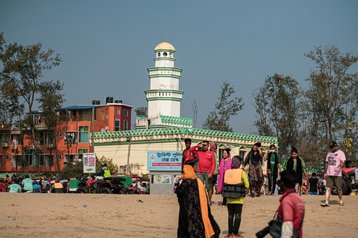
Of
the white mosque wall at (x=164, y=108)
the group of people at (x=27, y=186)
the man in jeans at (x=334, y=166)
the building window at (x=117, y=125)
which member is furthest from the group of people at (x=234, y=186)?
the building window at (x=117, y=125)

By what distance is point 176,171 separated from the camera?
3641cm

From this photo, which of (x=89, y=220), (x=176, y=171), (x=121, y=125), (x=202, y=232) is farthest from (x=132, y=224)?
(x=121, y=125)

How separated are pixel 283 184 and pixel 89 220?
921 centimetres

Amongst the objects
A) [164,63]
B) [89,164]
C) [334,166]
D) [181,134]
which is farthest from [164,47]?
[334,166]

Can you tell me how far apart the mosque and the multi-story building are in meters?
3.63

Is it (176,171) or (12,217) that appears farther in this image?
(176,171)

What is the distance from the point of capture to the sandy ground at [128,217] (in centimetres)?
1602

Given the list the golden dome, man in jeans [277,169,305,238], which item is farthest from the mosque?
man in jeans [277,169,305,238]

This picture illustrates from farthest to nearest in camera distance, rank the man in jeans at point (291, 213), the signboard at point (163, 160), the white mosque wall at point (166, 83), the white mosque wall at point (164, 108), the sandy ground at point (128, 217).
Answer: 1. the white mosque wall at point (166, 83)
2. the white mosque wall at point (164, 108)
3. the signboard at point (163, 160)
4. the sandy ground at point (128, 217)
5. the man in jeans at point (291, 213)

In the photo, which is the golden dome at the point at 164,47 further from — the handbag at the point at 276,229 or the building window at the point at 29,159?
the handbag at the point at 276,229

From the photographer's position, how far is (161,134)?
63.4m

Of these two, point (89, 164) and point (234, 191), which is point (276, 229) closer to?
point (234, 191)

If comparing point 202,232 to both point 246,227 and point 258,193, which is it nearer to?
point 246,227

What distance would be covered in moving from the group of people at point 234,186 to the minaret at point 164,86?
51.0 meters
